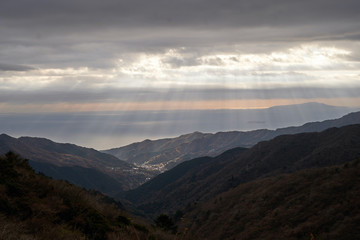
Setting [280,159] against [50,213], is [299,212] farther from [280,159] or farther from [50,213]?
[280,159]

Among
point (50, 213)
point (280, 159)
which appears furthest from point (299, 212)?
point (280, 159)

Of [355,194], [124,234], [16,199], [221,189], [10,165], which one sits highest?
[10,165]

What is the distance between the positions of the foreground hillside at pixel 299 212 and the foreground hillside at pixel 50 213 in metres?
12.2

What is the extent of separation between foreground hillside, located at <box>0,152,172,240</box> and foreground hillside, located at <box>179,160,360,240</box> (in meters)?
12.2

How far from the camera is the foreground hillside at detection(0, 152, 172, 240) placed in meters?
9.93

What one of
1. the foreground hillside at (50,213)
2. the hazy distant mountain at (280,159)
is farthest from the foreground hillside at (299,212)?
the hazy distant mountain at (280,159)

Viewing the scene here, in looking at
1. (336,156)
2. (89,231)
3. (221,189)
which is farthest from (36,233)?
(221,189)

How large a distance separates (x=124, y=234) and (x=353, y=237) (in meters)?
21.9

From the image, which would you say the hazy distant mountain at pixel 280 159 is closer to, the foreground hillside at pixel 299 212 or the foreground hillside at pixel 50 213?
the foreground hillside at pixel 299 212

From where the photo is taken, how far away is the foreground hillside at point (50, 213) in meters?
9.93

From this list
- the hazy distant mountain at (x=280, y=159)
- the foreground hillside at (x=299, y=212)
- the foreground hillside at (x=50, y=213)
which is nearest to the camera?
the foreground hillside at (x=50, y=213)

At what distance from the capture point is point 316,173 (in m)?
48.8

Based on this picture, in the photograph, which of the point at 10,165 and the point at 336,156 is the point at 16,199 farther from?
the point at 336,156

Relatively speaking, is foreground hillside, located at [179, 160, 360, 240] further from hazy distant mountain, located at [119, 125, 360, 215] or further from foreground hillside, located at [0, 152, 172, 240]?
hazy distant mountain, located at [119, 125, 360, 215]
